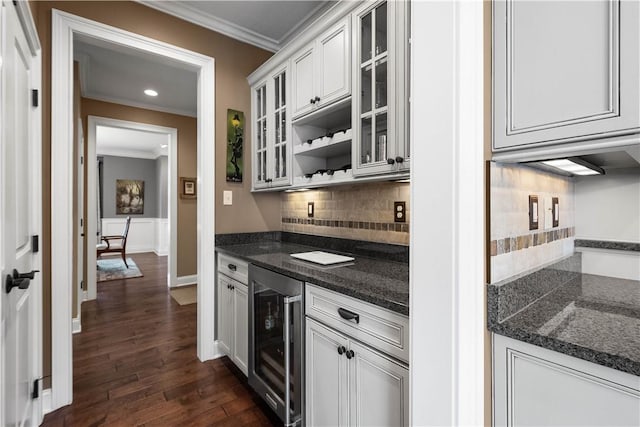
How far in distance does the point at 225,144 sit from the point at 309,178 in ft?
2.90

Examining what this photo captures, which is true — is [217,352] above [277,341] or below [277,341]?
below

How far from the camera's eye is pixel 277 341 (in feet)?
5.52

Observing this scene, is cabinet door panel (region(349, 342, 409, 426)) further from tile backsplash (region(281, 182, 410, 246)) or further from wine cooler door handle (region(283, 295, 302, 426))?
tile backsplash (region(281, 182, 410, 246))

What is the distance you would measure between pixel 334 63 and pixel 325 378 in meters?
1.68

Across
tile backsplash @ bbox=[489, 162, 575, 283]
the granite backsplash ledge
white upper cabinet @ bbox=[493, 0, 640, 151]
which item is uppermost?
white upper cabinet @ bbox=[493, 0, 640, 151]

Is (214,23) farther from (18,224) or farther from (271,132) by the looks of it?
(18,224)

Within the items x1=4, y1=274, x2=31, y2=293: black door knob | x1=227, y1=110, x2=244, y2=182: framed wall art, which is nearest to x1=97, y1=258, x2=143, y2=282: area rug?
x1=227, y1=110, x2=244, y2=182: framed wall art

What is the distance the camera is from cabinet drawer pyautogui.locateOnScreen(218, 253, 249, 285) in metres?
2.03

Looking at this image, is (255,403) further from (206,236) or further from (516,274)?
(516,274)

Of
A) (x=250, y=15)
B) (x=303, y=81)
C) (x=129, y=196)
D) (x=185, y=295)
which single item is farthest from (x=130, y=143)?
(x=303, y=81)

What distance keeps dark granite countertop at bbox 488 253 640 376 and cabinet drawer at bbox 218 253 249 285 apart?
1.50 metres

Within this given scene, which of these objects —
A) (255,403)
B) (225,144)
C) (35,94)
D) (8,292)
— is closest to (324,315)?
(255,403)

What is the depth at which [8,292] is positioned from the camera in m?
1.16

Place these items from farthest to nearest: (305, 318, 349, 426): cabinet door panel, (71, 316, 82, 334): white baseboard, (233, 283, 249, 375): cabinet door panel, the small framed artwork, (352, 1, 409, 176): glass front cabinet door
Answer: the small framed artwork < (71, 316, 82, 334): white baseboard < (233, 283, 249, 375): cabinet door panel < (352, 1, 409, 176): glass front cabinet door < (305, 318, 349, 426): cabinet door panel
